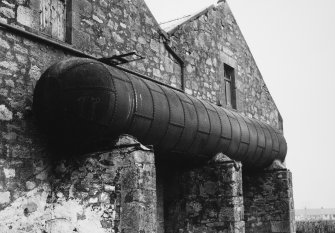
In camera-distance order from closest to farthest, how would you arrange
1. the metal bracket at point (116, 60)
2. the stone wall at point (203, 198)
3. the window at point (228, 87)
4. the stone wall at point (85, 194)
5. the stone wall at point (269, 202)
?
1. the stone wall at point (85, 194)
2. the metal bracket at point (116, 60)
3. the stone wall at point (203, 198)
4. the stone wall at point (269, 202)
5. the window at point (228, 87)

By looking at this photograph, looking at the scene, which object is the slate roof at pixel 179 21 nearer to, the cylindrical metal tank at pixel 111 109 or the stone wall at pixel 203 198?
the cylindrical metal tank at pixel 111 109

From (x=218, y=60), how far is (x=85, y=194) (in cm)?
632

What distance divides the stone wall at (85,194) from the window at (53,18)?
75.0 inches

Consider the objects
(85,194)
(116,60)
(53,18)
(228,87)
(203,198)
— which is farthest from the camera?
(228,87)

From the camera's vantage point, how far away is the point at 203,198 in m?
8.68

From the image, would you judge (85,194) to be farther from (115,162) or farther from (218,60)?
(218,60)

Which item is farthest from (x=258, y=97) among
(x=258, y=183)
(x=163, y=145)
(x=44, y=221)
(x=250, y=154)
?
(x=44, y=221)

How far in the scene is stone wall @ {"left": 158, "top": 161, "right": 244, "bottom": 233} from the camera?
8375mm

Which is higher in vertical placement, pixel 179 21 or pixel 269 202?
pixel 179 21

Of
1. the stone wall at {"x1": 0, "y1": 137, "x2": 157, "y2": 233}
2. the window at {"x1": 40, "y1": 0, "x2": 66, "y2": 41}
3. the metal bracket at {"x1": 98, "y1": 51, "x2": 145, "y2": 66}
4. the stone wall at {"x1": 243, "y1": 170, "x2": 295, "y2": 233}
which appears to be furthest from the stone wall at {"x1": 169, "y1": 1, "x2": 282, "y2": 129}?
the stone wall at {"x1": 0, "y1": 137, "x2": 157, "y2": 233}

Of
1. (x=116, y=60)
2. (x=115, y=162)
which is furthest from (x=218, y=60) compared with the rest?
(x=115, y=162)

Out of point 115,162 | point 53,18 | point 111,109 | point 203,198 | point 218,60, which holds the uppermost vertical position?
point 218,60

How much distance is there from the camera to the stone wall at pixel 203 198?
838cm

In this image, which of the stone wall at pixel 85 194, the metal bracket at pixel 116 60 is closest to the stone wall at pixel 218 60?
the metal bracket at pixel 116 60
